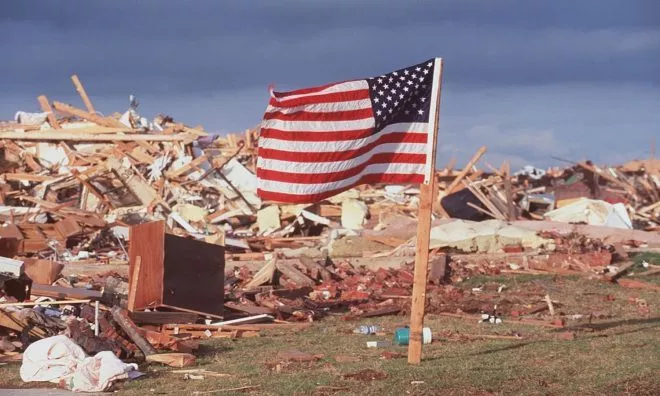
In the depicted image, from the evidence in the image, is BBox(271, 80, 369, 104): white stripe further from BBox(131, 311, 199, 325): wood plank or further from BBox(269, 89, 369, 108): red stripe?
BBox(131, 311, 199, 325): wood plank

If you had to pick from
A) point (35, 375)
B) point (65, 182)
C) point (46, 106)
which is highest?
point (46, 106)

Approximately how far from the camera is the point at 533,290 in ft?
73.6

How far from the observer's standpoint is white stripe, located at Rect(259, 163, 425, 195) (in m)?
13.0

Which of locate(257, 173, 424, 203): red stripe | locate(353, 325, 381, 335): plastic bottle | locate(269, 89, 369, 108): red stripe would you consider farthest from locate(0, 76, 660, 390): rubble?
locate(269, 89, 369, 108): red stripe

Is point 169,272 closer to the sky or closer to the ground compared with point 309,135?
closer to the ground

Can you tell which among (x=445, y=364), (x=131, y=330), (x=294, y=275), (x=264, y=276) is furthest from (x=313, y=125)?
(x=294, y=275)

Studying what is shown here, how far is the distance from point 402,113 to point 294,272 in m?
10.3

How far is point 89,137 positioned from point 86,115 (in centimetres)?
252

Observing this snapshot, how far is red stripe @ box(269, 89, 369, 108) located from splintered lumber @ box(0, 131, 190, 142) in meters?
24.5

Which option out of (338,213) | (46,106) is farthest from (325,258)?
(46,106)

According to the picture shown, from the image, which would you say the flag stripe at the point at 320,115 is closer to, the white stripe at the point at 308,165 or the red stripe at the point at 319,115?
the red stripe at the point at 319,115

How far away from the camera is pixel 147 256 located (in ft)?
52.5

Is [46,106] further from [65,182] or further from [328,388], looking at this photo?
[328,388]

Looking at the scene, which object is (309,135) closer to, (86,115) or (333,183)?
(333,183)
